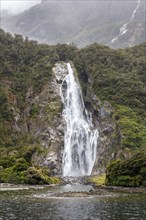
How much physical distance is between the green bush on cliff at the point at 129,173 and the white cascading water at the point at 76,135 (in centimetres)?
3595

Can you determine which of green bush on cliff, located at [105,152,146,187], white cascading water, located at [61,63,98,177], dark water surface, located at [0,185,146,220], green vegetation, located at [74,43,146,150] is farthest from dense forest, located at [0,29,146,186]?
dark water surface, located at [0,185,146,220]

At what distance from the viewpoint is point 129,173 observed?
81000 millimetres

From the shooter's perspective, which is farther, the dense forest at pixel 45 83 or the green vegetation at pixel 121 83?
the green vegetation at pixel 121 83

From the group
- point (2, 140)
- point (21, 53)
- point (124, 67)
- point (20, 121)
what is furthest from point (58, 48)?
point (2, 140)

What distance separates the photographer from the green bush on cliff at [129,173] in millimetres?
78713

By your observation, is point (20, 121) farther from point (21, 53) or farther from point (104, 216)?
point (104, 216)

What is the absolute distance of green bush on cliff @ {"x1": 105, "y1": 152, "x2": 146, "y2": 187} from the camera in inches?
3099

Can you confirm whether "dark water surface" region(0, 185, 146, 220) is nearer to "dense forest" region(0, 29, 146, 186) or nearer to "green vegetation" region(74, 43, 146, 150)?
"dense forest" region(0, 29, 146, 186)

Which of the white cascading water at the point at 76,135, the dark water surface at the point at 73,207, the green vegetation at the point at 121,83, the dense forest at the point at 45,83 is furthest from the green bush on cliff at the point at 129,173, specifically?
the white cascading water at the point at 76,135

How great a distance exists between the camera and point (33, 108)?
145750 mm

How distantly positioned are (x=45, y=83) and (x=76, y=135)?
31.4 m

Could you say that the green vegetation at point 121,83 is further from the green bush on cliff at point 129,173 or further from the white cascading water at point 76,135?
the green bush on cliff at point 129,173

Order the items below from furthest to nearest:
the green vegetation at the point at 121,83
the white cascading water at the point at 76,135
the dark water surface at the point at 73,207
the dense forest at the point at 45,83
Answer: the green vegetation at the point at 121,83 < the white cascading water at the point at 76,135 < the dense forest at the point at 45,83 < the dark water surface at the point at 73,207

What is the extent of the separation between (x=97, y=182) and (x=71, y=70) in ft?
249
